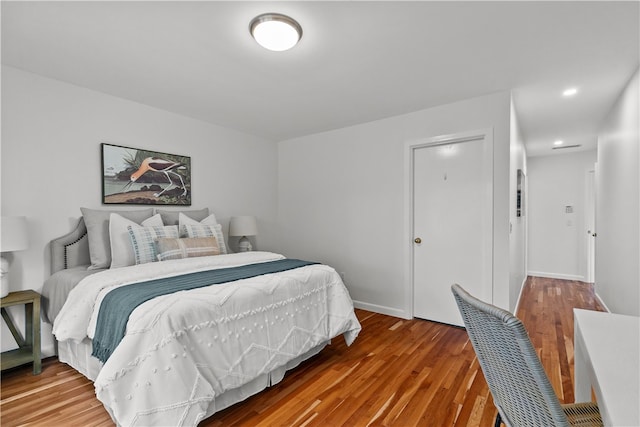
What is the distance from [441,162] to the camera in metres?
3.49

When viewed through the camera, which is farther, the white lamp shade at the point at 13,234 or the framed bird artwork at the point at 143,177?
the framed bird artwork at the point at 143,177

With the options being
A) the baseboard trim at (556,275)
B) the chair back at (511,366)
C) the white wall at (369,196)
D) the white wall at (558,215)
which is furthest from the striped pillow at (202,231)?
the baseboard trim at (556,275)

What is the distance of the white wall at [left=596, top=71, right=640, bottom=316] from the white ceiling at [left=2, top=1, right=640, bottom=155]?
305mm

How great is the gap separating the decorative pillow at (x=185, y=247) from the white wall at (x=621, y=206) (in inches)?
145

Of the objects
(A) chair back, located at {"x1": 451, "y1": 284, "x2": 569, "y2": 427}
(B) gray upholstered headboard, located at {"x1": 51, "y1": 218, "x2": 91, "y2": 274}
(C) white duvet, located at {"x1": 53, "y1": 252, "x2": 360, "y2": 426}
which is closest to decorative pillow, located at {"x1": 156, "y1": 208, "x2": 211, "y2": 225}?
(B) gray upholstered headboard, located at {"x1": 51, "y1": 218, "x2": 91, "y2": 274}

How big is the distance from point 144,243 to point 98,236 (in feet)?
1.36

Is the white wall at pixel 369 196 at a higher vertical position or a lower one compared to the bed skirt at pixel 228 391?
higher

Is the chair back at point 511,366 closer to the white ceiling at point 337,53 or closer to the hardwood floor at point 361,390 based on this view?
the hardwood floor at point 361,390

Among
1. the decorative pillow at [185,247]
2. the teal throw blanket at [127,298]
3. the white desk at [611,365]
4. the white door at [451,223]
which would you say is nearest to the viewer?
the white desk at [611,365]

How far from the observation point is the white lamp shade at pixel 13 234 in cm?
219

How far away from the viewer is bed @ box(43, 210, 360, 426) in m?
1.52

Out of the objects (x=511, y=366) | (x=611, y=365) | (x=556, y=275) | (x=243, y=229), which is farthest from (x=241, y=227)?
(x=556, y=275)

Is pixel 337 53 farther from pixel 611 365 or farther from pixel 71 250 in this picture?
pixel 71 250

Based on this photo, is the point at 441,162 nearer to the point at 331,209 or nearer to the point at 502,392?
the point at 331,209
